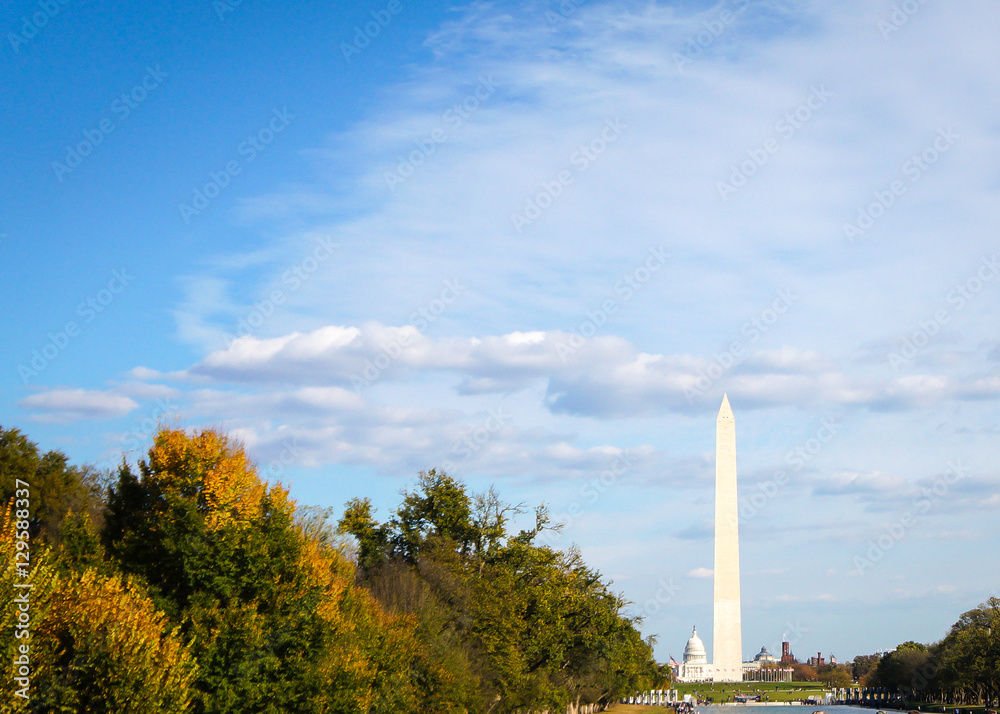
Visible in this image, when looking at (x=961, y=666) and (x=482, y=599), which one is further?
(x=961, y=666)

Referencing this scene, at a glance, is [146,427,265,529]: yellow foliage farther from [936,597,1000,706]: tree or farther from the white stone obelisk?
[936,597,1000,706]: tree

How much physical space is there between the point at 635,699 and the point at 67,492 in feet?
419

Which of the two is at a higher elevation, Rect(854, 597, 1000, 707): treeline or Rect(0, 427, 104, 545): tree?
Rect(0, 427, 104, 545): tree

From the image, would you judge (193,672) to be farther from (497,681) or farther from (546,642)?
(546,642)

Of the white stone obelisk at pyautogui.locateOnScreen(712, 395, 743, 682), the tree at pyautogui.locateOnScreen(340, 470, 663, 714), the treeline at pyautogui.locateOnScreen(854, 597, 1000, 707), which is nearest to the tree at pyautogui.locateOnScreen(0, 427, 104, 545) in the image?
the tree at pyautogui.locateOnScreen(340, 470, 663, 714)

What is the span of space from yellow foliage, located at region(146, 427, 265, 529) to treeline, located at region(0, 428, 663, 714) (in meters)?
0.07

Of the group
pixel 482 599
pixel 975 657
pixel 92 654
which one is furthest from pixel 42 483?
pixel 975 657

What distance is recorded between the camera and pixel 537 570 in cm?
7312

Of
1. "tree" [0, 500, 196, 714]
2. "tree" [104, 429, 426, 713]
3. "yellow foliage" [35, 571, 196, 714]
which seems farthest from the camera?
"tree" [104, 429, 426, 713]

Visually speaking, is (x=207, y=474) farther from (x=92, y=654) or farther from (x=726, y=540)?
(x=726, y=540)

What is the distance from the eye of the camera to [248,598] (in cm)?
3822

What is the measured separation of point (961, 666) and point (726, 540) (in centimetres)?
3565

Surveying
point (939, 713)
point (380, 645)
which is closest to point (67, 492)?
point (380, 645)

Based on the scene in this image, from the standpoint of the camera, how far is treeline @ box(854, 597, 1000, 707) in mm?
122375
